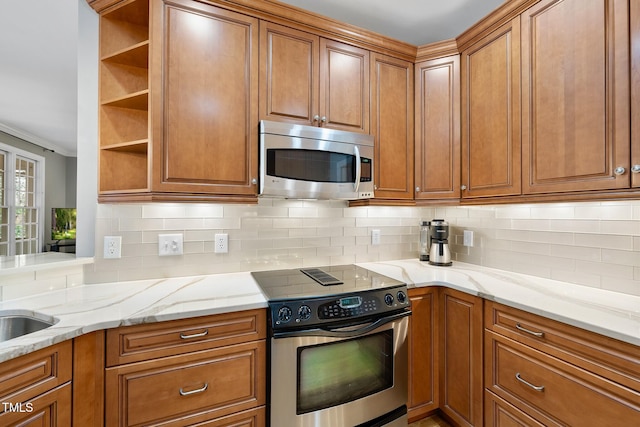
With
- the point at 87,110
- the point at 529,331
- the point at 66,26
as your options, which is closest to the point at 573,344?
the point at 529,331

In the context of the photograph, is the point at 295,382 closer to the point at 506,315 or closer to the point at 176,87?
the point at 506,315

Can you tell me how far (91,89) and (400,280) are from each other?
2.03 m

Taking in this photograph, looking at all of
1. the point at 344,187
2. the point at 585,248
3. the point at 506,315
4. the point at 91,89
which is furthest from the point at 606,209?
the point at 91,89

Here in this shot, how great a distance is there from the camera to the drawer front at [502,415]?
1.29m

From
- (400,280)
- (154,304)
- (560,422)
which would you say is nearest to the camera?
(560,422)

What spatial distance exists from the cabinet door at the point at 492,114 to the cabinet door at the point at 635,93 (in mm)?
453

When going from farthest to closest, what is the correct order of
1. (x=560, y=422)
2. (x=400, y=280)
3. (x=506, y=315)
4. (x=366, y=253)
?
(x=366, y=253)
(x=400, y=280)
(x=506, y=315)
(x=560, y=422)

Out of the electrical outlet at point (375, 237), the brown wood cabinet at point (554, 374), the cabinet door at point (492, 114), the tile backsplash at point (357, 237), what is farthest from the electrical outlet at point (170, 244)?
the cabinet door at point (492, 114)

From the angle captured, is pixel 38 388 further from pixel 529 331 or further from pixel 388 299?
pixel 529 331

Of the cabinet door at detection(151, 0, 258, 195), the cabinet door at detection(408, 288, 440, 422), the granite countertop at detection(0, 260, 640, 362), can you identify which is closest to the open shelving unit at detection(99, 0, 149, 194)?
the cabinet door at detection(151, 0, 258, 195)

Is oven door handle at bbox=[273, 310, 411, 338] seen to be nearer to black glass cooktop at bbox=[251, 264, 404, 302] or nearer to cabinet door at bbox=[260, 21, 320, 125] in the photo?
black glass cooktop at bbox=[251, 264, 404, 302]

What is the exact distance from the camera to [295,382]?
4.32ft

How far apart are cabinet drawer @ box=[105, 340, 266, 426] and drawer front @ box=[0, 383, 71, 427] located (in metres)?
0.13

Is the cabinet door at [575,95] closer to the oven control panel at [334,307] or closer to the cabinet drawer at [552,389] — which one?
the cabinet drawer at [552,389]
